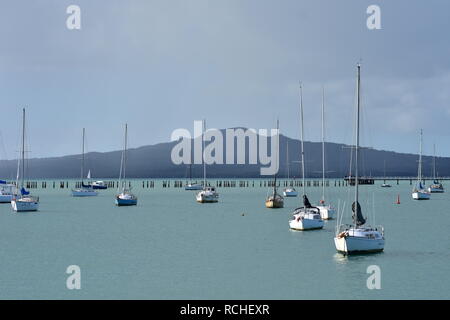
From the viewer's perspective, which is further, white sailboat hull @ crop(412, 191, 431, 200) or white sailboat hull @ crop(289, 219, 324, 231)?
white sailboat hull @ crop(412, 191, 431, 200)

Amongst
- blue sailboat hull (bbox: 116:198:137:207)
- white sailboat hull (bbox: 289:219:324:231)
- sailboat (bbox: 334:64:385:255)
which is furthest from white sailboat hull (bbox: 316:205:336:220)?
blue sailboat hull (bbox: 116:198:137:207)

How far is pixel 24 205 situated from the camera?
300 feet

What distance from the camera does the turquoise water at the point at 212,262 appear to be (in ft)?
108

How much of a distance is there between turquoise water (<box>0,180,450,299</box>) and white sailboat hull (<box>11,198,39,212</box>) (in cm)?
1995

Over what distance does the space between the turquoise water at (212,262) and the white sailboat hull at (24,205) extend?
19945mm

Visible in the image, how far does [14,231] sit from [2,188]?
5948cm

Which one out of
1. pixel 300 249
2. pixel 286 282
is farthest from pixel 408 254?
pixel 286 282

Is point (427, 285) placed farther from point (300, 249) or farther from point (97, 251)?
point (97, 251)

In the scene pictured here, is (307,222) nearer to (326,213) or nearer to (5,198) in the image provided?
(326,213)

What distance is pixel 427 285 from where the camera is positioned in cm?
3434

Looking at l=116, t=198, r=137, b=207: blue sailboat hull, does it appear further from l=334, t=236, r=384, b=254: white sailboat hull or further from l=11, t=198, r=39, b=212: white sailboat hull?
l=334, t=236, r=384, b=254: white sailboat hull

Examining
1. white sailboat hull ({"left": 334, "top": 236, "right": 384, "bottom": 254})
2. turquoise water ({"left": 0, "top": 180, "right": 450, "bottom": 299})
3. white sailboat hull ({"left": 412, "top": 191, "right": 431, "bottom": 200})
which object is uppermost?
white sailboat hull ({"left": 412, "top": 191, "right": 431, "bottom": 200})

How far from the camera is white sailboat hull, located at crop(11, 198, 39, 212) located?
90.7 meters

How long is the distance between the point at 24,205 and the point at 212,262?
56863 mm
